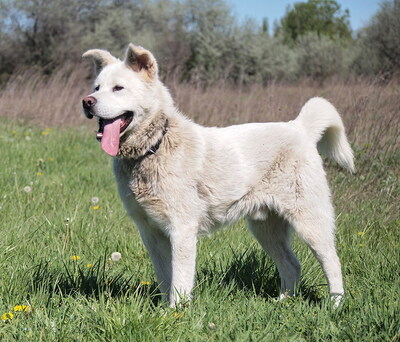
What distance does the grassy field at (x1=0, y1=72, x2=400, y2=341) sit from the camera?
8.53ft

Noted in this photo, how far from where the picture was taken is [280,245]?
3783 millimetres

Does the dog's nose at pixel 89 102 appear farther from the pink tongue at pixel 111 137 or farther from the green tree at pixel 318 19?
the green tree at pixel 318 19

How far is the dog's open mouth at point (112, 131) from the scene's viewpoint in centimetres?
315

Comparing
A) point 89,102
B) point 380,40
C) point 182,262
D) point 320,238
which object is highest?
point 380,40

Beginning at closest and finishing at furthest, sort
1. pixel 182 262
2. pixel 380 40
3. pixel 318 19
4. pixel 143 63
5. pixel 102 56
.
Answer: pixel 182 262 < pixel 143 63 < pixel 102 56 < pixel 380 40 < pixel 318 19

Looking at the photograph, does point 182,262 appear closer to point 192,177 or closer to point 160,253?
→ point 160,253

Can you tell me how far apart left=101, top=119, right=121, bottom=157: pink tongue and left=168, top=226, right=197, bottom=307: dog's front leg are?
2.03 feet

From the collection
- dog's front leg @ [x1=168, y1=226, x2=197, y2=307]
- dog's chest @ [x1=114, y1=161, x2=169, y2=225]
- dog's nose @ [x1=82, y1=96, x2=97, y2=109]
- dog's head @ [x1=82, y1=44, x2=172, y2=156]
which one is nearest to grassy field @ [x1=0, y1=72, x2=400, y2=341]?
dog's front leg @ [x1=168, y1=226, x2=197, y2=307]

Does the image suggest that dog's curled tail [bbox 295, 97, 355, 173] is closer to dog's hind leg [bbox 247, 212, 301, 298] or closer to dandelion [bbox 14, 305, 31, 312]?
dog's hind leg [bbox 247, 212, 301, 298]

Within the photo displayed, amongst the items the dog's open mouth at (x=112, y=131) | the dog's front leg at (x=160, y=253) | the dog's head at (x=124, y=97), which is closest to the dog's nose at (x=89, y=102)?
the dog's head at (x=124, y=97)

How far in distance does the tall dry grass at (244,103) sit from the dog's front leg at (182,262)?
3.19m

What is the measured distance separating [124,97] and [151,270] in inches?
51.2

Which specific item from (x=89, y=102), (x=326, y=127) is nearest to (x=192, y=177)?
(x=89, y=102)

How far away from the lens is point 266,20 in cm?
8606
